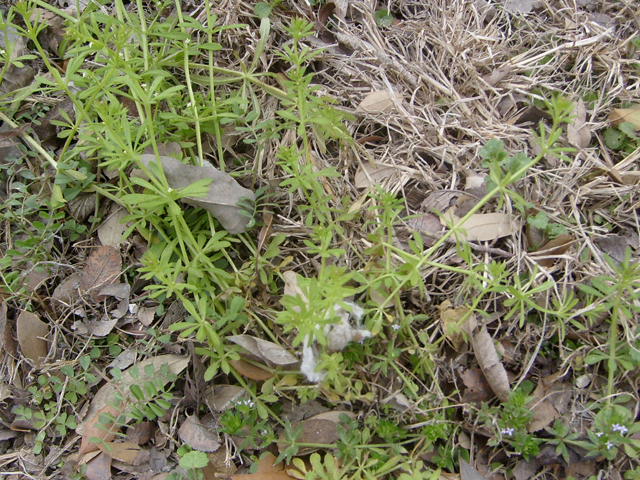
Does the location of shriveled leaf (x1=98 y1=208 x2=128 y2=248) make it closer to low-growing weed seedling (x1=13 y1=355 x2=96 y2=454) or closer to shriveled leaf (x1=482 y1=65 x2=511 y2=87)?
low-growing weed seedling (x1=13 y1=355 x2=96 y2=454)

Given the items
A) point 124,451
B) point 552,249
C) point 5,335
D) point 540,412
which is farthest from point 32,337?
point 552,249

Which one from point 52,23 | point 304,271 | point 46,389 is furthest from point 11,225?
point 304,271

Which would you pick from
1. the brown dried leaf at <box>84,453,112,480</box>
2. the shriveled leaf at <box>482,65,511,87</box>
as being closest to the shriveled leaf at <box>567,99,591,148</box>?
the shriveled leaf at <box>482,65,511,87</box>

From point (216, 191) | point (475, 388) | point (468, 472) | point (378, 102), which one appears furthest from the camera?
point (378, 102)

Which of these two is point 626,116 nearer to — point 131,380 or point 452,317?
point 452,317

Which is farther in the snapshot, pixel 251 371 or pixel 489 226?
pixel 489 226

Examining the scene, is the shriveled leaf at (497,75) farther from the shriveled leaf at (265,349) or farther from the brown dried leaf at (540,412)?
the shriveled leaf at (265,349)

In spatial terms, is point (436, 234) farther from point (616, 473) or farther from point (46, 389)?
point (46, 389)
